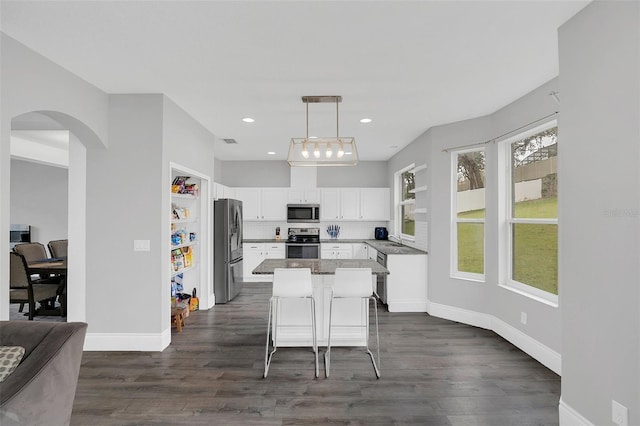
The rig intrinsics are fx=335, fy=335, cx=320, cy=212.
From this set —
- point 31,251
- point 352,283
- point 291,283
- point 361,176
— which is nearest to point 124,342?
point 291,283

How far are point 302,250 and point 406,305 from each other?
259 centimetres

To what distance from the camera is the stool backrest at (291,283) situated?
3.14m

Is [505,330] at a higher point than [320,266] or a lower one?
lower

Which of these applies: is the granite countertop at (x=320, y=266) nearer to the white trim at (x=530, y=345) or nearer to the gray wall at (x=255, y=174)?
the white trim at (x=530, y=345)

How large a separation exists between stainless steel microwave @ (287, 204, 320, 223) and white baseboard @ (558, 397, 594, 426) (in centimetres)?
528

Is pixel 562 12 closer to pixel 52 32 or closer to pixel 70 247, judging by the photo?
pixel 52 32

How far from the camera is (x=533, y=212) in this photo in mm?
3527

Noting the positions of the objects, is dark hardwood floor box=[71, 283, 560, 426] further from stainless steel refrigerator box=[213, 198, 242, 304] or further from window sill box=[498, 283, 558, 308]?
stainless steel refrigerator box=[213, 198, 242, 304]

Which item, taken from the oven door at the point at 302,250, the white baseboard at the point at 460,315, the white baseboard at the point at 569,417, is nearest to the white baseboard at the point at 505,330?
the white baseboard at the point at 460,315

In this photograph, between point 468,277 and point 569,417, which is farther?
point 468,277

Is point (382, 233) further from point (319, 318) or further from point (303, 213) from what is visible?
point (319, 318)

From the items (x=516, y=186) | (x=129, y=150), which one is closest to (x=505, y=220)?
(x=516, y=186)

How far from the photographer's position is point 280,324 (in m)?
3.58

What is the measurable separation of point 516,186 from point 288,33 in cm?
304
